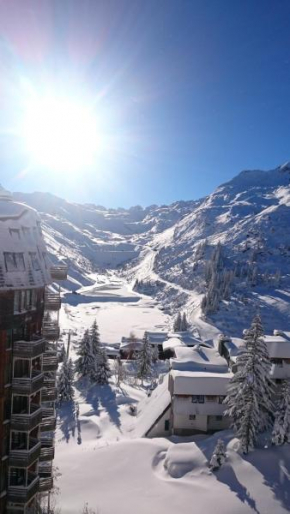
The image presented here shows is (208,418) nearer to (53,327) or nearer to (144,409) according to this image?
(144,409)

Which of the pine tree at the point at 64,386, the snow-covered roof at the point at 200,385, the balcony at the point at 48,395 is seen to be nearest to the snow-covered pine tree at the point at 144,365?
the pine tree at the point at 64,386

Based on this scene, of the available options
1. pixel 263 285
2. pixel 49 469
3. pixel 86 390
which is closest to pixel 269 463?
pixel 49 469

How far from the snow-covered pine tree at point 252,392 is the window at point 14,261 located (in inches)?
883

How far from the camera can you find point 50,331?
81.8 feet

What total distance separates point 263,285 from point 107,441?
14349 centimetres

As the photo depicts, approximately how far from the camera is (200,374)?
134 ft

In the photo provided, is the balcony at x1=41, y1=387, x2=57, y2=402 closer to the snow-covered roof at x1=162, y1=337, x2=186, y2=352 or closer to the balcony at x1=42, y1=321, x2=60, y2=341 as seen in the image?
the balcony at x1=42, y1=321, x2=60, y2=341

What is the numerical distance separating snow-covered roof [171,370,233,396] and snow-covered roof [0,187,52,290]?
78.8 feet

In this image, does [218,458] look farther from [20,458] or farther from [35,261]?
[35,261]

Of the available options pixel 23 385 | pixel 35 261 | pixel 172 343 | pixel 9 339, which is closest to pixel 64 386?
pixel 172 343

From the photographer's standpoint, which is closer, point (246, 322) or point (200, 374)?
point (200, 374)

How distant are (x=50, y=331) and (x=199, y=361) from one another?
2937 cm

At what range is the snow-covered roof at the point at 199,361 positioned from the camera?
46.8m

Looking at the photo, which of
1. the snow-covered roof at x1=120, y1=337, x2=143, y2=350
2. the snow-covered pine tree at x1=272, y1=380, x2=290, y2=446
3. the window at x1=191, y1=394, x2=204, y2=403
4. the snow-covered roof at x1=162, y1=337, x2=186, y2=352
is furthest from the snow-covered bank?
the snow-covered roof at x1=120, y1=337, x2=143, y2=350
